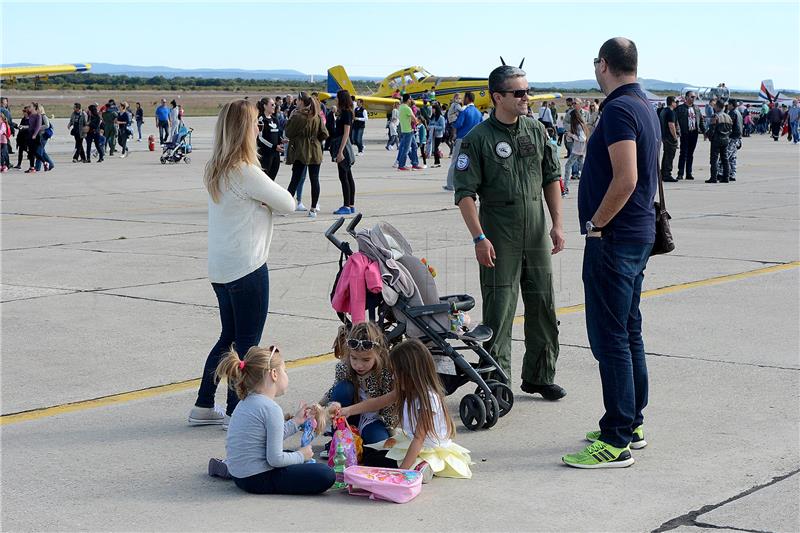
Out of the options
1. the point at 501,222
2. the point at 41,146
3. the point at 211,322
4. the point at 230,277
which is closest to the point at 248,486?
the point at 230,277

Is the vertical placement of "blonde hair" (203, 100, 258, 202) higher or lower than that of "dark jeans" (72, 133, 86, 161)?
higher

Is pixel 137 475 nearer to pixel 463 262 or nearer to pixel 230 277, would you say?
pixel 230 277

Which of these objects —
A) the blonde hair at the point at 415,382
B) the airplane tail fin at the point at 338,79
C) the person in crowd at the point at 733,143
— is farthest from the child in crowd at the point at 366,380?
the airplane tail fin at the point at 338,79

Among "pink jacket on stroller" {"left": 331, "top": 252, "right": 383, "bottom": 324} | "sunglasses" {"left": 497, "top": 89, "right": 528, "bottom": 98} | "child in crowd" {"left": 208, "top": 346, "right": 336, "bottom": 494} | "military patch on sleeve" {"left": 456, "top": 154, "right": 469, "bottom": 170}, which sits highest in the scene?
"sunglasses" {"left": 497, "top": 89, "right": 528, "bottom": 98}

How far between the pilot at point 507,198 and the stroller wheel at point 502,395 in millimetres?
271

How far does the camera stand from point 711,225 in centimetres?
1572

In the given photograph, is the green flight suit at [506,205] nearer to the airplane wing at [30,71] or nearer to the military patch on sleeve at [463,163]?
the military patch on sleeve at [463,163]

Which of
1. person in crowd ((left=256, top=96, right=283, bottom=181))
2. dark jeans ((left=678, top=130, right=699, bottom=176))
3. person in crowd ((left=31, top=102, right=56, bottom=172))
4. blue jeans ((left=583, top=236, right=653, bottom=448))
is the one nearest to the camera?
blue jeans ((left=583, top=236, right=653, bottom=448))

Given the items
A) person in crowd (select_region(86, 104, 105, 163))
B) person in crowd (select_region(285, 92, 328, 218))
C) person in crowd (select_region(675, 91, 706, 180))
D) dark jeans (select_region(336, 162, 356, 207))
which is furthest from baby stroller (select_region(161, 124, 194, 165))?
person in crowd (select_region(285, 92, 328, 218))

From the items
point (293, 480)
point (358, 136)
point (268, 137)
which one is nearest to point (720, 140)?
point (268, 137)

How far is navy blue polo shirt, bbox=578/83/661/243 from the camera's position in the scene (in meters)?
5.25

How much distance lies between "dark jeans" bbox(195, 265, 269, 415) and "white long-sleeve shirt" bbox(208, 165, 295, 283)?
0.21ft

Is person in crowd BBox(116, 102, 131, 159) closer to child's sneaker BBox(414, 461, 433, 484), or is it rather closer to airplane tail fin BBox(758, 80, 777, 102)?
child's sneaker BBox(414, 461, 433, 484)

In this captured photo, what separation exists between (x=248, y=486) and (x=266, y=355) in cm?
62
